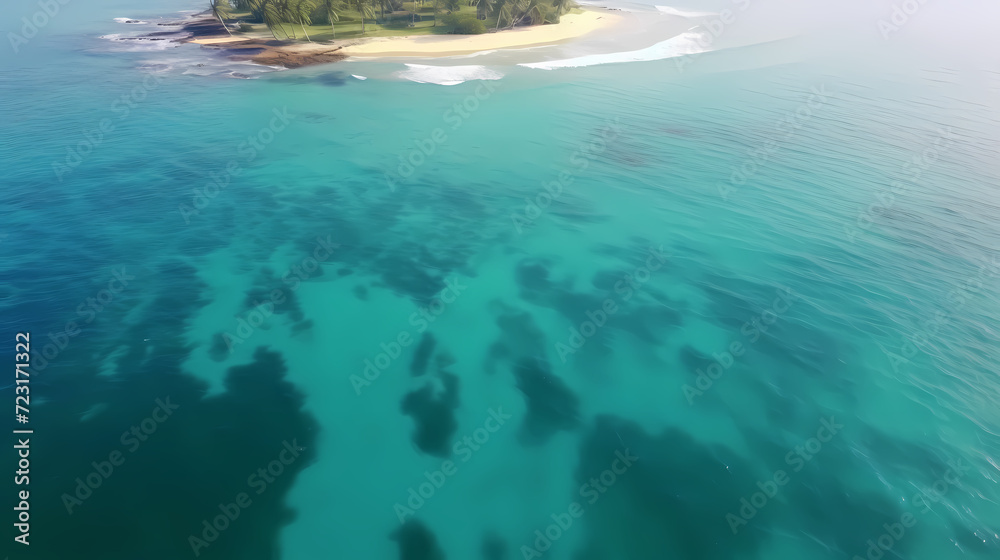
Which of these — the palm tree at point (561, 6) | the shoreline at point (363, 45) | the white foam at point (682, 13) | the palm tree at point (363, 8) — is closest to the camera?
the shoreline at point (363, 45)

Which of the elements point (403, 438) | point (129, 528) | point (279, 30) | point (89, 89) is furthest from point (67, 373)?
point (279, 30)

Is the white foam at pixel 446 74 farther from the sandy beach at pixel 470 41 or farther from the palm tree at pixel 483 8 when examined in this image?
the palm tree at pixel 483 8

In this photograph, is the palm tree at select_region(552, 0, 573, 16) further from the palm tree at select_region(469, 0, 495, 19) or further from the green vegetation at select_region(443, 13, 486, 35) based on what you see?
the green vegetation at select_region(443, 13, 486, 35)

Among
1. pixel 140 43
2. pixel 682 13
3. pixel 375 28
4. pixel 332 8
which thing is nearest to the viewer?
pixel 140 43

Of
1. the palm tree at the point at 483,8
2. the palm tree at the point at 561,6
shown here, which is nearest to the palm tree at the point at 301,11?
the palm tree at the point at 483,8

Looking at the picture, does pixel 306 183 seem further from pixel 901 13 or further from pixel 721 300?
pixel 901 13

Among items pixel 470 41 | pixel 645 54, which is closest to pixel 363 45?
pixel 470 41

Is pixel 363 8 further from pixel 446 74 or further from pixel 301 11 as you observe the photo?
pixel 446 74

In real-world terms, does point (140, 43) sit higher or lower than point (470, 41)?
higher
